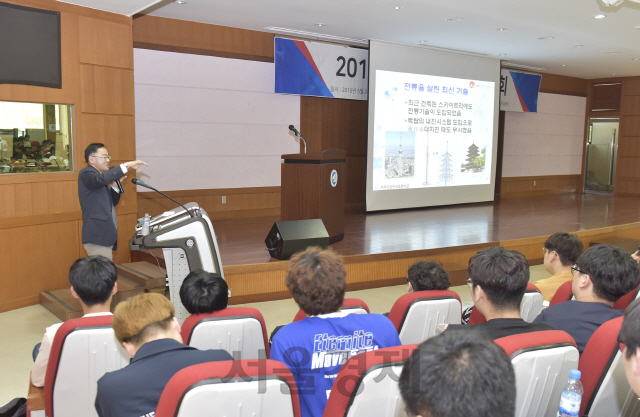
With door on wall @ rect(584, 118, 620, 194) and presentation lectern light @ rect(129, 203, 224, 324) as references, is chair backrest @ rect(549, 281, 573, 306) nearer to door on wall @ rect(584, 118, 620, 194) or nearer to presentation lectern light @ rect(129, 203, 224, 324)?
presentation lectern light @ rect(129, 203, 224, 324)

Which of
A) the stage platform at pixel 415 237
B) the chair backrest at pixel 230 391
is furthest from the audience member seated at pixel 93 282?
the stage platform at pixel 415 237

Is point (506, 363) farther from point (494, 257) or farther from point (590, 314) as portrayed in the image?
point (590, 314)

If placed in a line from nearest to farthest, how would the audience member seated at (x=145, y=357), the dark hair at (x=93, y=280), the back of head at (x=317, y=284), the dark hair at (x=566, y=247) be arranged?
the audience member seated at (x=145, y=357) → the back of head at (x=317, y=284) → the dark hair at (x=93, y=280) → the dark hair at (x=566, y=247)

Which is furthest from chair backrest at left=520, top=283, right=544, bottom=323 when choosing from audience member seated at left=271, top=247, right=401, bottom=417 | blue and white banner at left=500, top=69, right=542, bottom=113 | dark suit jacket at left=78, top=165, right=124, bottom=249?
blue and white banner at left=500, top=69, right=542, bottom=113

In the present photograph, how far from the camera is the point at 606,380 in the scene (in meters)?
1.46

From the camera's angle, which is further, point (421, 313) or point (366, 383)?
point (421, 313)

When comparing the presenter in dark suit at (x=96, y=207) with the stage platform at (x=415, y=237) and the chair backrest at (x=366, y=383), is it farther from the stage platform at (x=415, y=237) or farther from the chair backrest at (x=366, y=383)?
the chair backrest at (x=366, y=383)

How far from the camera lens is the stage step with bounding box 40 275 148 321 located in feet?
13.3

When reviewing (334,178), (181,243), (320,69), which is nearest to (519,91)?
(320,69)

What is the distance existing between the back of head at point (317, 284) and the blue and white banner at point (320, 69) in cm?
592

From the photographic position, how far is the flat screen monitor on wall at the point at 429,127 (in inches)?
316

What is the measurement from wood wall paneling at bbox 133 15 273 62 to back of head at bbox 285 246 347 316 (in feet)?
18.3

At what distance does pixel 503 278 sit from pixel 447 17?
5468 mm

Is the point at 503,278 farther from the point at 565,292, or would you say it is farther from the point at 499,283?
the point at 565,292
